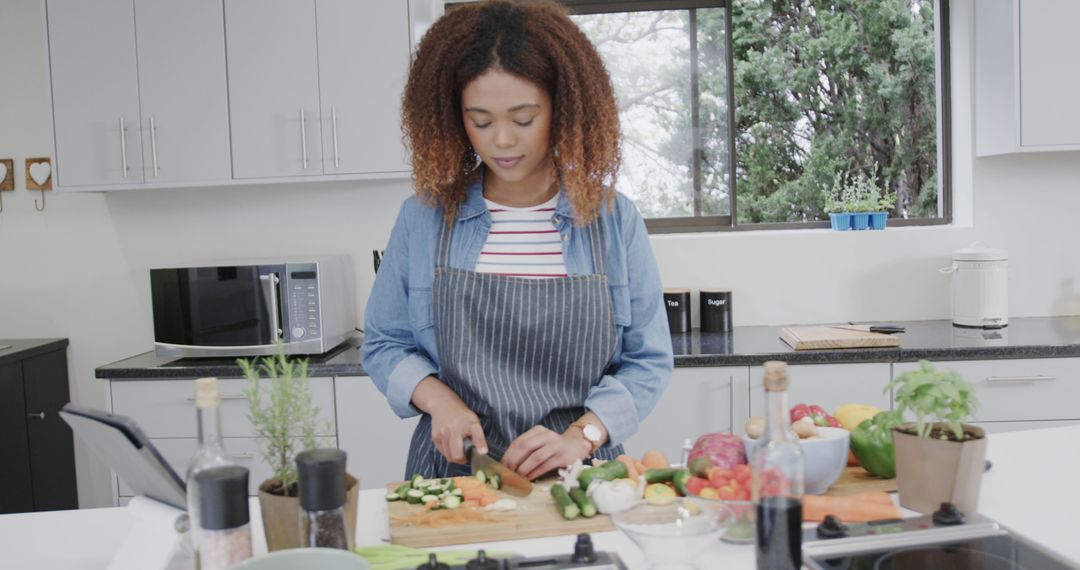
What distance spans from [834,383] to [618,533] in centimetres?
168

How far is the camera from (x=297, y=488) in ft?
3.32

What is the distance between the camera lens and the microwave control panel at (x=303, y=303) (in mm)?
2844

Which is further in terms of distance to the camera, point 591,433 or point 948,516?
point 591,433

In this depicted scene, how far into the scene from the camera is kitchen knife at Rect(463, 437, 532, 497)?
4.26 ft

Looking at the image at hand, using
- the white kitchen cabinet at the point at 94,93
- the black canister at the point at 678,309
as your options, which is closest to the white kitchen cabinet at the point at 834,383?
the black canister at the point at 678,309

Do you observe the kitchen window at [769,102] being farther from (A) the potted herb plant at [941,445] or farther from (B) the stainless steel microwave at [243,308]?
(A) the potted herb plant at [941,445]

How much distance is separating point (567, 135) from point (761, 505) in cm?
85

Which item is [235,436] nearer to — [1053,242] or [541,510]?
[541,510]

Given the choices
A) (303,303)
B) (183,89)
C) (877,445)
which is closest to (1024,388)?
(877,445)

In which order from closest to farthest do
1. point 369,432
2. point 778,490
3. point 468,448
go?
point 778,490
point 468,448
point 369,432

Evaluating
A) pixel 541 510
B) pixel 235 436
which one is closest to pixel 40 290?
pixel 235 436

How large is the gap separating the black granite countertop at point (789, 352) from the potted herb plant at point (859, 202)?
0.47m

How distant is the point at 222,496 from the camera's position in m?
0.92

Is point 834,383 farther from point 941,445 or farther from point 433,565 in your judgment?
point 433,565
